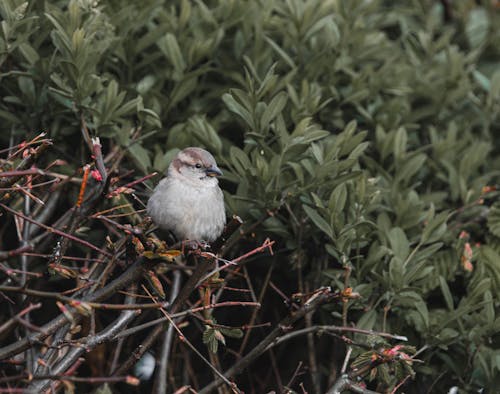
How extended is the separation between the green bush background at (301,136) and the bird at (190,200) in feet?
0.63

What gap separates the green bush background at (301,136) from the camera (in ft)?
11.4

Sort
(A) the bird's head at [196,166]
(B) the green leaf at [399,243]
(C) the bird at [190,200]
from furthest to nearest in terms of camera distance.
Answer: (B) the green leaf at [399,243] < (A) the bird's head at [196,166] < (C) the bird at [190,200]

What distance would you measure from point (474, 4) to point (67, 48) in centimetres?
340

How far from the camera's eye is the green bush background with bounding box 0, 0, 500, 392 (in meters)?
3.48

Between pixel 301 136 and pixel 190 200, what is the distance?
0.60 meters

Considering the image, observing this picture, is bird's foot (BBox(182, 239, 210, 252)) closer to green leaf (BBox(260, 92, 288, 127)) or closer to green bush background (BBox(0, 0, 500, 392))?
green bush background (BBox(0, 0, 500, 392))

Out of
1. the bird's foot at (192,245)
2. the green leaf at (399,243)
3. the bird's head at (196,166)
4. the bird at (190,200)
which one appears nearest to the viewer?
the bird's foot at (192,245)

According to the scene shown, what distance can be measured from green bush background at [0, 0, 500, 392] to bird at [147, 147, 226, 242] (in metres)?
0.19

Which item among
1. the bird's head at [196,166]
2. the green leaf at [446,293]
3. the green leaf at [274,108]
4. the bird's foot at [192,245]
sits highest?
the green leaf at [274,108]

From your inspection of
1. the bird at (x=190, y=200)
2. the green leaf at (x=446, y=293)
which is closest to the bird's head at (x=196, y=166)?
the bird at (x=190, y=200)

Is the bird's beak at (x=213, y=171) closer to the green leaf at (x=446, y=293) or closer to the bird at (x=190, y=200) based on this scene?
the bird at (x=190, y=200)

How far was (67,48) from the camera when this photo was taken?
11.2 feet

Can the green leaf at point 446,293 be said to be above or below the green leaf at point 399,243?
below

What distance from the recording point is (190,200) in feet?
10.8
